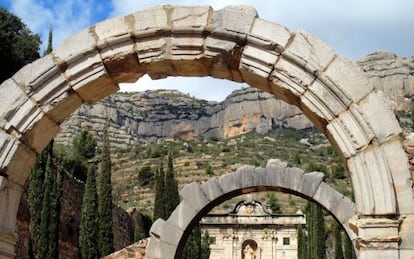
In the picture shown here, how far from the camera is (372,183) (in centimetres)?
594

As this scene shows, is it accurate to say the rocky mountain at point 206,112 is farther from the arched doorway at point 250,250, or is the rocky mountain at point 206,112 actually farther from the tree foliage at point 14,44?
the tree foliage at point 14,44

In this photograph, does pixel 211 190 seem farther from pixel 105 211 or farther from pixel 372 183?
pixel 105 211

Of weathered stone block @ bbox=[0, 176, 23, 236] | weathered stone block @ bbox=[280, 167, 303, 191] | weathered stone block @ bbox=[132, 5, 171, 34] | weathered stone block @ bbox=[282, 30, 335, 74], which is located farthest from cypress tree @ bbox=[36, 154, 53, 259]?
weathered stone block @ bbox=[282, 30, 335, 74]

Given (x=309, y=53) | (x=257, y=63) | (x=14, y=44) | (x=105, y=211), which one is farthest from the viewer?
(x=105, y=211)

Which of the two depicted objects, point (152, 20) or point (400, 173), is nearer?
point (400, 173)

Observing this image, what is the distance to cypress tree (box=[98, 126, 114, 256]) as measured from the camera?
26375mm

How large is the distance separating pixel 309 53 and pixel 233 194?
9.69 meters

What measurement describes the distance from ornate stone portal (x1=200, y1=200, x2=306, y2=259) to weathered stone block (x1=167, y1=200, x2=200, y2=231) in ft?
112

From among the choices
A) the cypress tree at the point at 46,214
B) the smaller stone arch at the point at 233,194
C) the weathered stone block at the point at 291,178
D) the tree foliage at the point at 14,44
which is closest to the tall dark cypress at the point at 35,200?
the cypress tree at the point at 46,214

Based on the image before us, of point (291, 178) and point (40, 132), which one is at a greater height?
point (291, 178)

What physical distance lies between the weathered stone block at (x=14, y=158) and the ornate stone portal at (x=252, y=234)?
42651 mm

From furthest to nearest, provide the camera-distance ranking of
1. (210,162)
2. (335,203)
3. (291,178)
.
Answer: (210,162), (291,178), (335,203)

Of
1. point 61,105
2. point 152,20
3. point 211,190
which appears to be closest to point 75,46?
point 61,105

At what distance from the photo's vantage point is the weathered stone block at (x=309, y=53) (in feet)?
20.6
